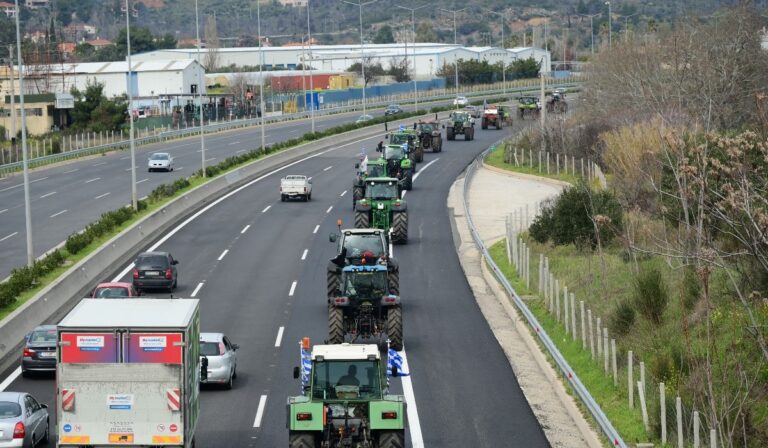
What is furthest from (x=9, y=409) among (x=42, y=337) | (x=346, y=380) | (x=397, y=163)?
(x=397, y=163)

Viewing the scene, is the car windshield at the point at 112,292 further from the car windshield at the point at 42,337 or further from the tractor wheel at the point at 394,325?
the tractor wheel at the point at 394,325

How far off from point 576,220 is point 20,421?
28.4 metres

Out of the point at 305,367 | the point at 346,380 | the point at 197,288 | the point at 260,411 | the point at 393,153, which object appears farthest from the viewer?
the point at 393,153

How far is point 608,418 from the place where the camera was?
25.3 meters

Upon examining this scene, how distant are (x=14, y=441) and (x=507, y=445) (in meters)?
9.06

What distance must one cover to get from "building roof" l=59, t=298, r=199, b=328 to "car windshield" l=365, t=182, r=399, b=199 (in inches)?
1120

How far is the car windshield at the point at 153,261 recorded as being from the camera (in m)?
42.6

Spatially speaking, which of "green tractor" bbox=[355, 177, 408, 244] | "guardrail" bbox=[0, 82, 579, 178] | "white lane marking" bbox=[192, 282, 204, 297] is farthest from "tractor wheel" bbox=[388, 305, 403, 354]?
"guardrail" bbox=[0, 82, 579, 178]

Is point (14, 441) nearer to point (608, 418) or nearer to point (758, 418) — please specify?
point (608, 418)

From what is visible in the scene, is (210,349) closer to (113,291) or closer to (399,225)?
(113,291)

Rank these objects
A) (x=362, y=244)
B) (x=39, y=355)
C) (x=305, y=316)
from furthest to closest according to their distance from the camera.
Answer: (x=305, y=316)
(x=362, y=244)
(x=39, y=355)

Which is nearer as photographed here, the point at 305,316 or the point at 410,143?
the point at 305,316

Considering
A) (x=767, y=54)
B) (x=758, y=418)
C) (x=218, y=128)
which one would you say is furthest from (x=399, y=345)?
(x=218, y=128)

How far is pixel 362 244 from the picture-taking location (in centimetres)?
3734
